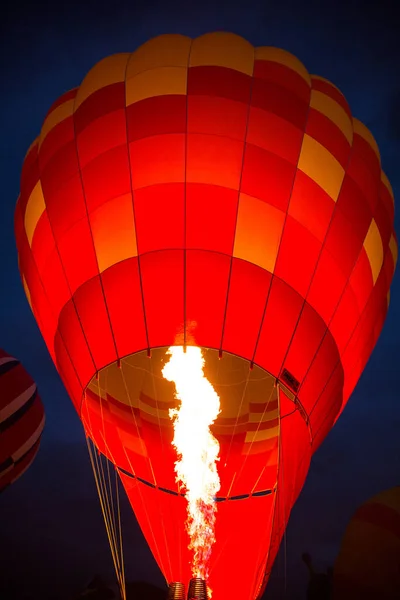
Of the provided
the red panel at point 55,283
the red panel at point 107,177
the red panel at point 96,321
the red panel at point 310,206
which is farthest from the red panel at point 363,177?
the red panel at point 55,283

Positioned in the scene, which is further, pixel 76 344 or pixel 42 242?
pixel 42 242

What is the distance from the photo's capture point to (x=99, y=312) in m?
4.31

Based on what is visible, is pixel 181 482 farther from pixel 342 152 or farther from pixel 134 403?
pixel 342 152

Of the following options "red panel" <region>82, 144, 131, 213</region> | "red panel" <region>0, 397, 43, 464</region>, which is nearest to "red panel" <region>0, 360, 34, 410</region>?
"red panel" <region>0, 397, 43, 464</region>

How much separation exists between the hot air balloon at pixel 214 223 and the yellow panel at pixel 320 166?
0.5 inches

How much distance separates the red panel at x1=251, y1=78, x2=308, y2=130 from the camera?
4.45 meters

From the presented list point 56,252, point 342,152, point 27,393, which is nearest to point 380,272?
point 342,152

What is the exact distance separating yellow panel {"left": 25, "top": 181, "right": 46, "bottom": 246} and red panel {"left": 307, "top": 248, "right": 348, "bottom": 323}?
250 centimetres

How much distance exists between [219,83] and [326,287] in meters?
1.97

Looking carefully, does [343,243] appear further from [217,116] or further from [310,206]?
[217,116]

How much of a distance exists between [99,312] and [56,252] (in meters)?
0.75

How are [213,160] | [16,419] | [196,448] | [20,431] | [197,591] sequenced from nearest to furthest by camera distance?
[197,591] < [213,160] < [196,448] < [16,419] < [20,431]

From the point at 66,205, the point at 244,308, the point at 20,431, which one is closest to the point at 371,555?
the point at 244,308

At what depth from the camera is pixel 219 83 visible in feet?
14.6
